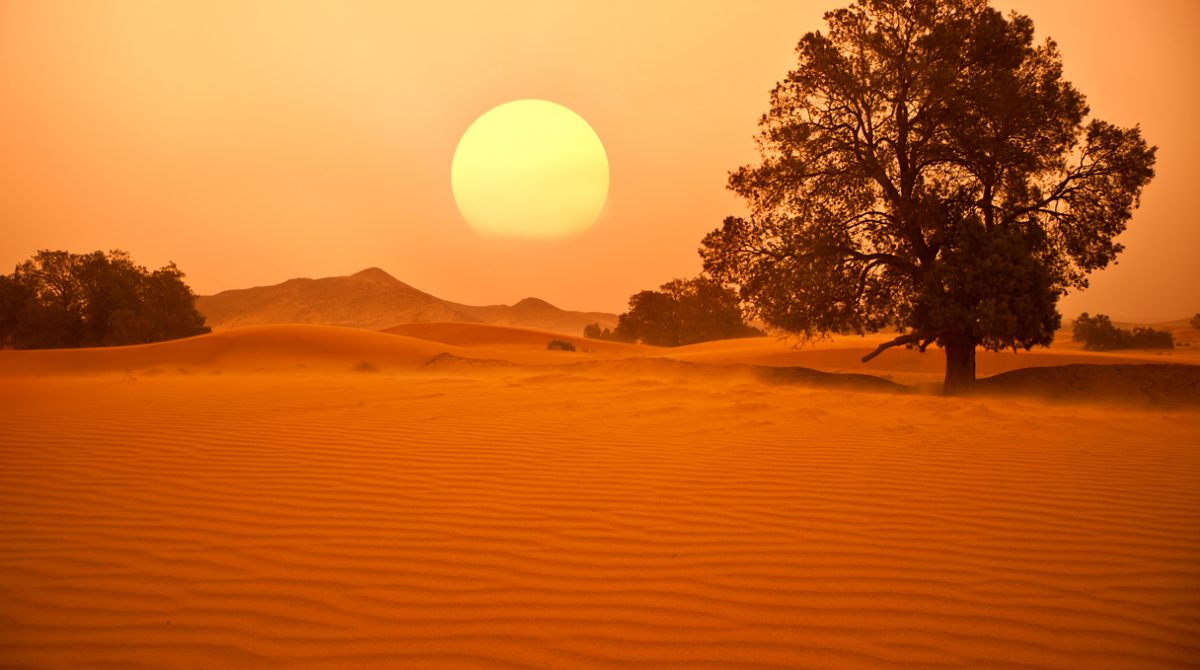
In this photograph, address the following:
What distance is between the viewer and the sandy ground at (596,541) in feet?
7.97

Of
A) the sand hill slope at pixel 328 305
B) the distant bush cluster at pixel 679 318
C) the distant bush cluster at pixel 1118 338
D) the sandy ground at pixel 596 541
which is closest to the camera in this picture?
the sandy ground at pixel 596 541

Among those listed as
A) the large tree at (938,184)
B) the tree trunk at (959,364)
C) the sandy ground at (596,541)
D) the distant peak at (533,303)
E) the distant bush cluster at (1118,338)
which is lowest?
the sandy ground at (596,541)

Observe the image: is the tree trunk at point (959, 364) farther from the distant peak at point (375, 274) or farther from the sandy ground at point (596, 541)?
the distant peak at point (375, 274)

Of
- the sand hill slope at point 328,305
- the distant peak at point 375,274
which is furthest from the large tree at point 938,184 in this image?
the distant peak at point 375,274

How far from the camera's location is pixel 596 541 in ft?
11.2

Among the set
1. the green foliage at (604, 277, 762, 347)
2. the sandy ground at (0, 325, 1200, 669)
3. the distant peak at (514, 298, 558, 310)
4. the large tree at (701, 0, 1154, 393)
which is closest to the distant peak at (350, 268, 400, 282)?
the distant peak at (514, 298, 558, 310)

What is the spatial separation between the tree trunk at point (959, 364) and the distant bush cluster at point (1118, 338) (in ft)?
68.5

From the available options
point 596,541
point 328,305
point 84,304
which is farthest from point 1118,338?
point 328,305

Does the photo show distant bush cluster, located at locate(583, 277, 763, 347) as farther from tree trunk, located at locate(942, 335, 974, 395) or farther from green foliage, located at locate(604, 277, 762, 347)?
tree trunk, located at locate(942, 335, 974, 395)

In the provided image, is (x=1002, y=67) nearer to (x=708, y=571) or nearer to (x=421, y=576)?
(x=708, y=571)

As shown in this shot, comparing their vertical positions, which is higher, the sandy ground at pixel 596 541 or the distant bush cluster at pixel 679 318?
the distant bush cluster at pixel 679 318

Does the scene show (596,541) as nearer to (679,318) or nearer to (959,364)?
(959,364)

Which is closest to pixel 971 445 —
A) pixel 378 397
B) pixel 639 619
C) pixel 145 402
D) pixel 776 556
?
pixel 776 556

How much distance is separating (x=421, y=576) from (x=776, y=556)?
1955 millimetres
